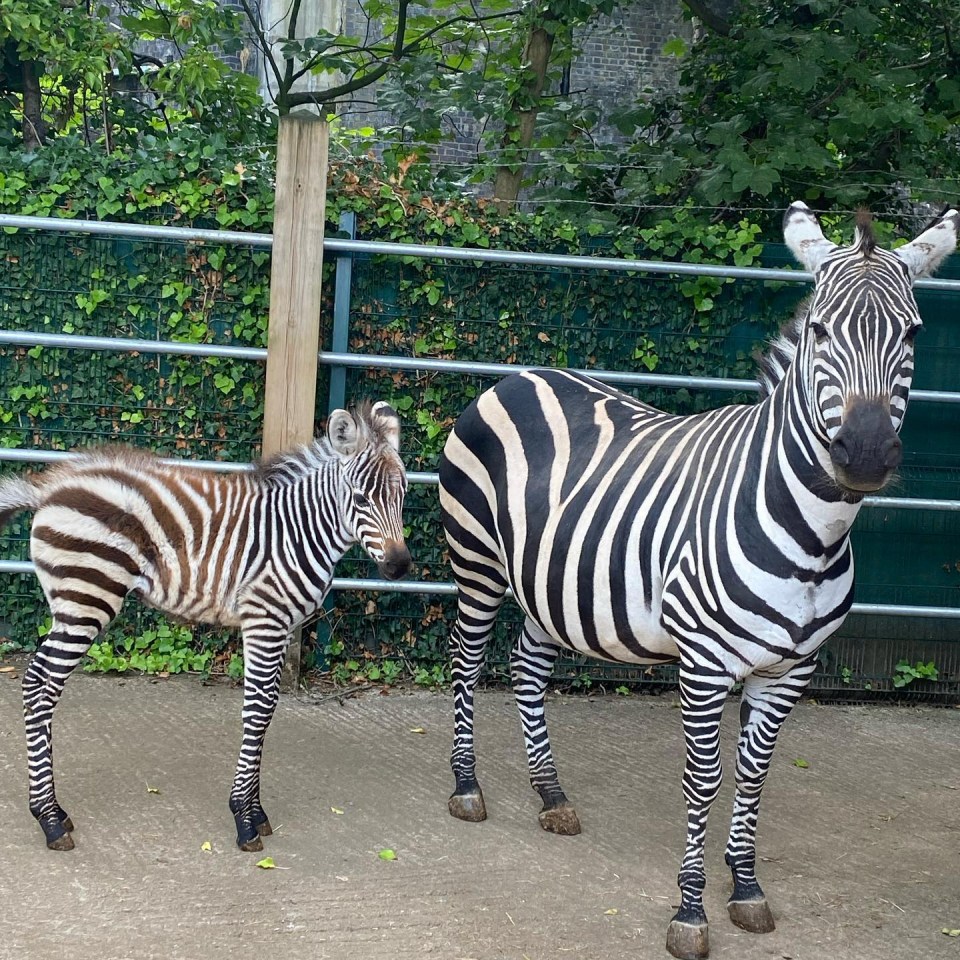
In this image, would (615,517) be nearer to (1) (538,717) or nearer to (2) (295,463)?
(1) (538,717)

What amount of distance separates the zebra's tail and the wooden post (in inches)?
58.5

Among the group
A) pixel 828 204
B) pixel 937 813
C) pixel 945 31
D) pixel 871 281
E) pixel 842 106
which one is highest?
pixel 945 31

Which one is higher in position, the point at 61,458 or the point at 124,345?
the point at 124,345

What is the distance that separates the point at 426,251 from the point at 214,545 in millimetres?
2066

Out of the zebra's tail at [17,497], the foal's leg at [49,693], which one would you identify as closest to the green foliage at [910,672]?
the foal's leg at [49,693]

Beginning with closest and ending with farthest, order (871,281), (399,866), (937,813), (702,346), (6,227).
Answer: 1. (871,281)
2. (399,866)
3. (937,813)
4. (6,227)
5. (702,346)

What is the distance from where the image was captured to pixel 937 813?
4609mm

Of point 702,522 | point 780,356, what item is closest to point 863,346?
point 780,356

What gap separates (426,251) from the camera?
17.7ft

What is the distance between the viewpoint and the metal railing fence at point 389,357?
17.3 feet

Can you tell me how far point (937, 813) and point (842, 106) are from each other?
376cm

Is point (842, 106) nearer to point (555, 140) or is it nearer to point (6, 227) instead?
point (555, 140)

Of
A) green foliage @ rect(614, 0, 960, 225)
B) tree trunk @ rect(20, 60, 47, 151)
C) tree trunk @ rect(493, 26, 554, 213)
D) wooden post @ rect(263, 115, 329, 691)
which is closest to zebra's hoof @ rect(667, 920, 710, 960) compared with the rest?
wooden post @ rect(263, 115, 329, 691)

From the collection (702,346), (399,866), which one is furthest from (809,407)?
(702,346)
